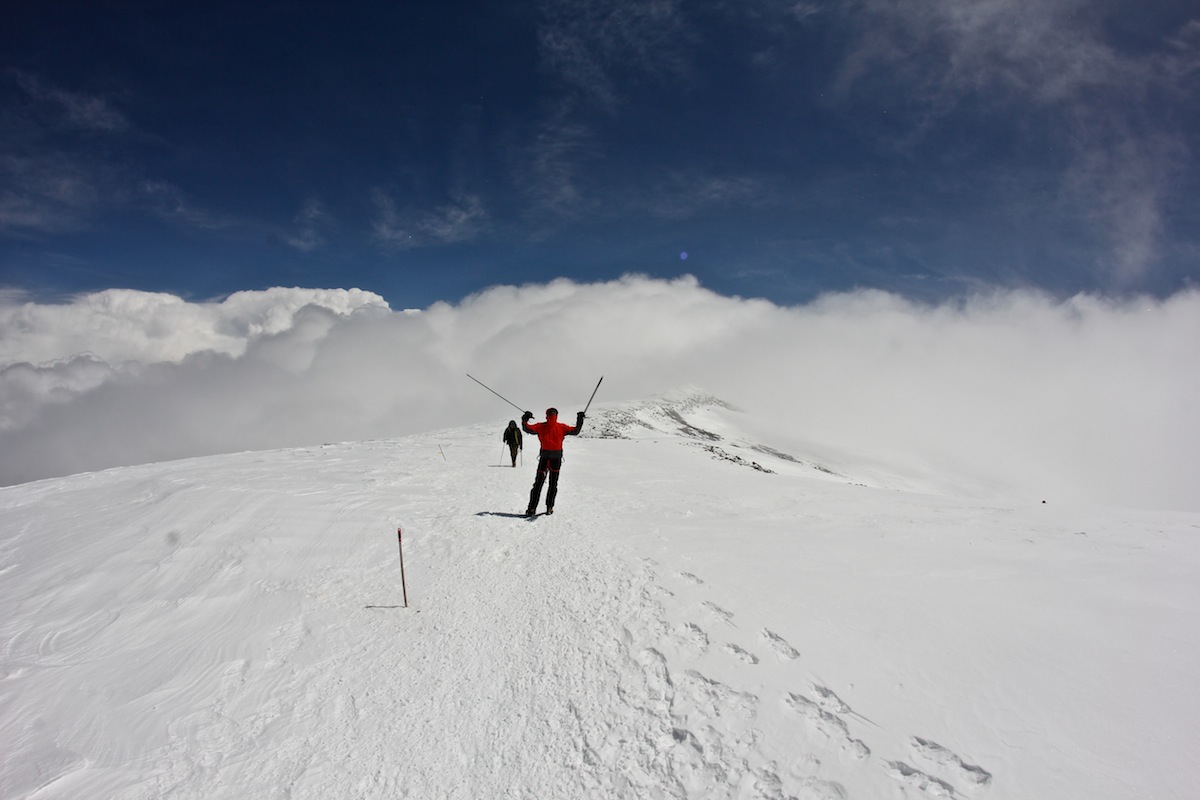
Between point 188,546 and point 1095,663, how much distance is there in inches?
534

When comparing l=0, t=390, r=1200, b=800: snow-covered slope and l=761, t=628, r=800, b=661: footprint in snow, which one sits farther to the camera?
l=761, t=628, r=800, b=661: footprint in snow

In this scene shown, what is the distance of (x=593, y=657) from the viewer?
6.46 meters

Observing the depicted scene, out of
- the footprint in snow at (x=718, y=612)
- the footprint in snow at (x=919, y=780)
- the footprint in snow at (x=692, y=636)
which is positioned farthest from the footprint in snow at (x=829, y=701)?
the footprint in snow at (x=718, y=612)

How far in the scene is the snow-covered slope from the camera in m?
4.71

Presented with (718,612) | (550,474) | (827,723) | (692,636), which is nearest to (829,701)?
(827,723)

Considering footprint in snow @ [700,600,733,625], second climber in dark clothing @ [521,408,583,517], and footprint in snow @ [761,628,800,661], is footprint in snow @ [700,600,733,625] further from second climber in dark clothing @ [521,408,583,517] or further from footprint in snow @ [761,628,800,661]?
second climber in dark clothing @ [521,408,583,517]

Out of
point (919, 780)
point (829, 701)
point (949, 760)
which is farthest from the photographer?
point (829, 701)

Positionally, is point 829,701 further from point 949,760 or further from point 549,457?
point 549,457

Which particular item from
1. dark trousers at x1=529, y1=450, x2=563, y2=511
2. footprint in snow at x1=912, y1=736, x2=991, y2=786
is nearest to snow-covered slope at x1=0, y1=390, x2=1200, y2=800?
footprint in snow at x1=912, y1=736, x2=991, y2=786

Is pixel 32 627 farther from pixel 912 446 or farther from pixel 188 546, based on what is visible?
pixel 912 446

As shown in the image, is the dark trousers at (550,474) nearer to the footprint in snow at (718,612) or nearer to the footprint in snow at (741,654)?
the footprint in snow at (718,612)

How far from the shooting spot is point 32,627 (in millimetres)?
7426

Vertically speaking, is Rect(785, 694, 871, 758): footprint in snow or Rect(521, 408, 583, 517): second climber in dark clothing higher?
Rect(521, 408, 583, 517): second climber in dark clothing

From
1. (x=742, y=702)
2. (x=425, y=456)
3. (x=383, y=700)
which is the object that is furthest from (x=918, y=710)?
(x=425, y=456)
